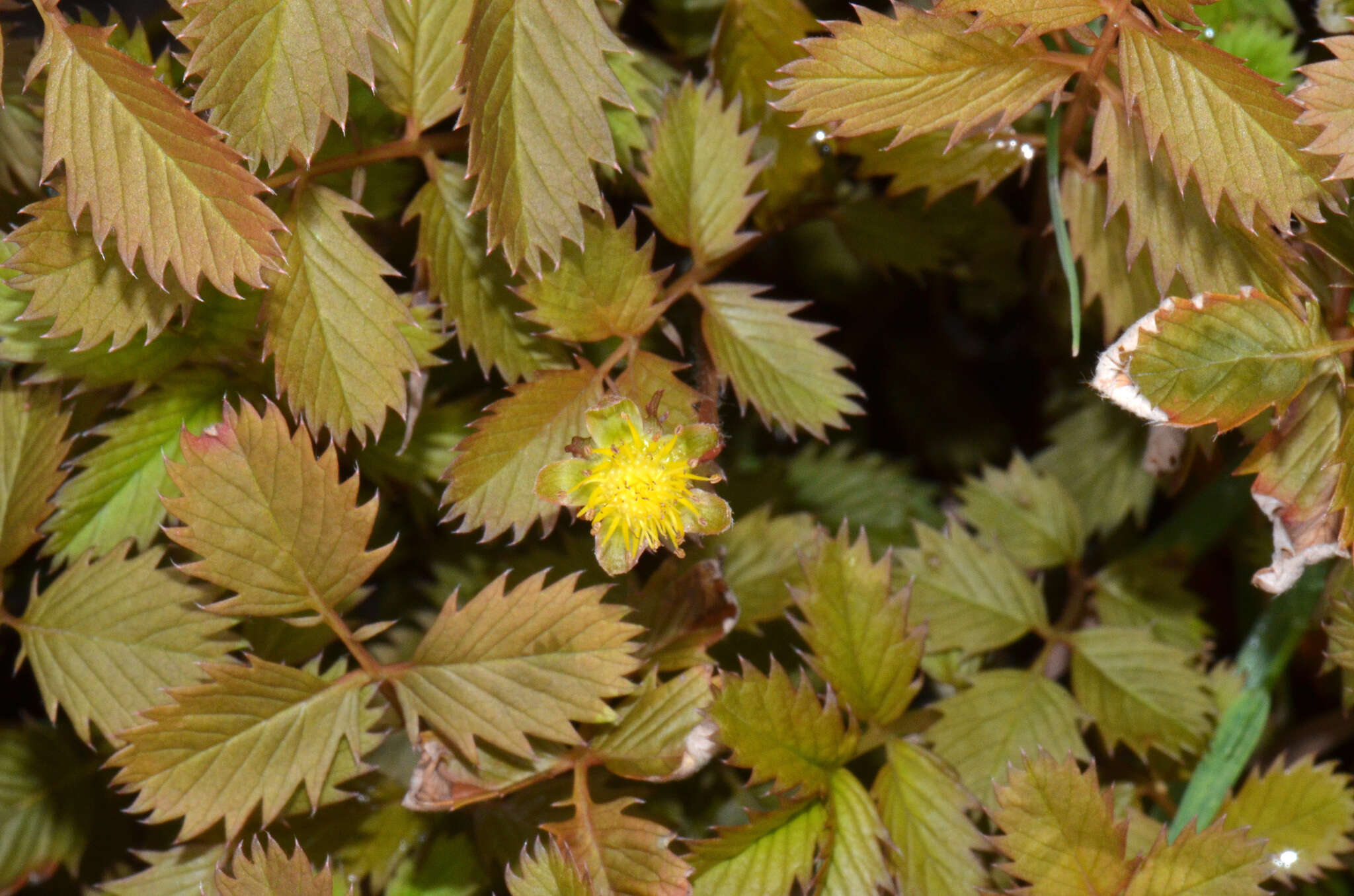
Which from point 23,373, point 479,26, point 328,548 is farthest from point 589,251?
point 23,373

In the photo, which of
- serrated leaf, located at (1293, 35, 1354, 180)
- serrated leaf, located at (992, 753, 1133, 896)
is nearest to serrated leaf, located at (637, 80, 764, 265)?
serrated leaf, located at (1293, 35, 1354, 180)

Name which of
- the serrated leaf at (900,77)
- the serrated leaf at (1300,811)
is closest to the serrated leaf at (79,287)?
the serrated leaf at (900,77)

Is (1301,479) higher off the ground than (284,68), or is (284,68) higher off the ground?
(284,68)

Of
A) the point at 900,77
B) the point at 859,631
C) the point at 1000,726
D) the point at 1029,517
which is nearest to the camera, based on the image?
the point at 900,77

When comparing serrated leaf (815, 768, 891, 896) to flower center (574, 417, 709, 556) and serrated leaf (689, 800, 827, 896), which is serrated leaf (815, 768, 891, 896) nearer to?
serrated leaf (689, 800, 827, 896)

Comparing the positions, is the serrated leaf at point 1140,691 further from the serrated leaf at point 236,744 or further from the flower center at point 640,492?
the serrated leaf at point 236,744

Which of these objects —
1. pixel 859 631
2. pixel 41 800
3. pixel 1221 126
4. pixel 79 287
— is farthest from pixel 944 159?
pixel 41 800

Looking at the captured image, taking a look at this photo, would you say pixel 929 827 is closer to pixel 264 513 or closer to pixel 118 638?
pixel 264 513

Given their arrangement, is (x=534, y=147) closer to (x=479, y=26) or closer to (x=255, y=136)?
Answer: (x=479, y=26)
